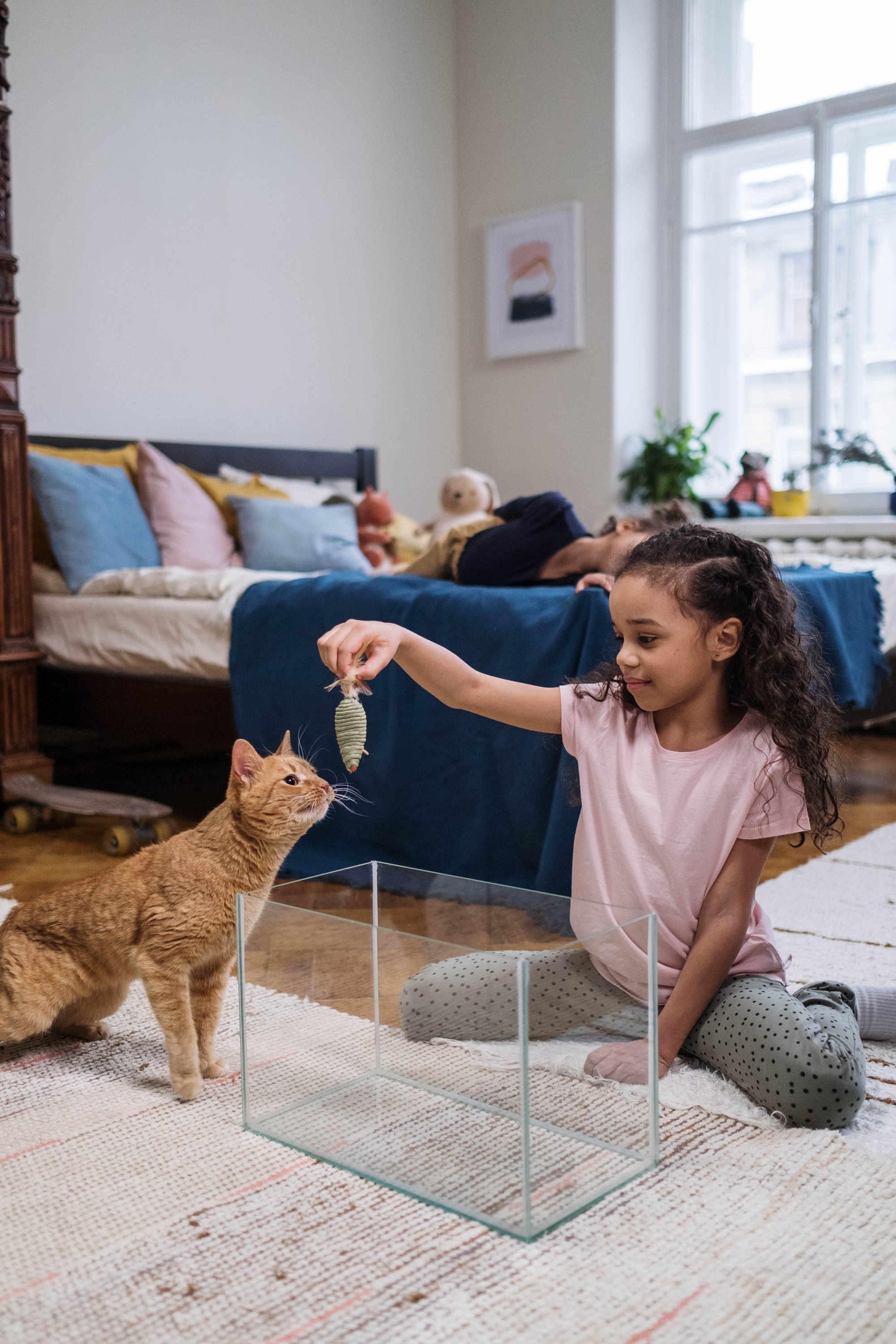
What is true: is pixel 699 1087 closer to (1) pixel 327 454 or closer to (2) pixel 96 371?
(2) pixel 96 371

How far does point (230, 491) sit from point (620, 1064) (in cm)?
303

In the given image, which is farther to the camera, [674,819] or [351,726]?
[674,819]

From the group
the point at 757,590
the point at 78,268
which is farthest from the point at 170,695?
the point at 757,590

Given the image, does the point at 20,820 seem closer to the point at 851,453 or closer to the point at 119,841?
the point at 119,841

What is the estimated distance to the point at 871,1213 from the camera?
3.56ft

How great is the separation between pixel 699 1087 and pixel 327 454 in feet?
12.0

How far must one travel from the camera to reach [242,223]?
4434 mm

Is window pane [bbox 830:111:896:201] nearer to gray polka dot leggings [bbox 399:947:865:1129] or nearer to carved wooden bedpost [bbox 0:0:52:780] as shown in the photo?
carved wooden bedpost [bbox 0:0:52:780]

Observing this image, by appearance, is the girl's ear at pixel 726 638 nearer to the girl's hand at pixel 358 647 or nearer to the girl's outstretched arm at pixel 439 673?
the girl's outstretched arm at pixel 439 673

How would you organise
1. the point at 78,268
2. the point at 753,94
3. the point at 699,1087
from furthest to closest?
the point at 753,94 → the point at 78,268 → the point at 699,1087

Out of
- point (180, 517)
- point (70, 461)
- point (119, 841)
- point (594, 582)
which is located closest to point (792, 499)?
point (180, 517)

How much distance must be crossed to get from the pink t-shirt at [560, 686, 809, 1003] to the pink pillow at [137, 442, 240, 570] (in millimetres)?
2372

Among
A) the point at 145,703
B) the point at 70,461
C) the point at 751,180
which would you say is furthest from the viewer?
the point at 751,180

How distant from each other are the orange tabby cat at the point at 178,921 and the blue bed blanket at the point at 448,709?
71cm
